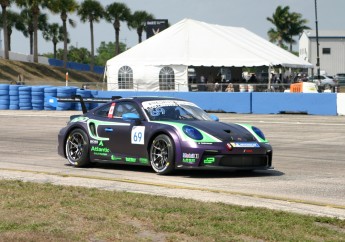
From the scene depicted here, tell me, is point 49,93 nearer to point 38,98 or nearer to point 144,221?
point 38,98

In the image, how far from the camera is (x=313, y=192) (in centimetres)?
1003

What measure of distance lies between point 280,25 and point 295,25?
2299mm

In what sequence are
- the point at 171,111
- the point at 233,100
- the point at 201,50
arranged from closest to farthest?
the point at 171,111, the point at 233,100, the point at 201,50

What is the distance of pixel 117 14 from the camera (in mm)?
92188

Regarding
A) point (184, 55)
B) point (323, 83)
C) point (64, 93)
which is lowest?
point (64, 93)

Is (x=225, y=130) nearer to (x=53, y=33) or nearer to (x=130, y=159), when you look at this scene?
(x=130, y=159)

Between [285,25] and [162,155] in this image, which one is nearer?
[162,155]

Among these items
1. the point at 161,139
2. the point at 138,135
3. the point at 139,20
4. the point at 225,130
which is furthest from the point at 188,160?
the point at 139,20

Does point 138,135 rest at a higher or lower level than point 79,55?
lower

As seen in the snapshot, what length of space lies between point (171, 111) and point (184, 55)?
3112 cm

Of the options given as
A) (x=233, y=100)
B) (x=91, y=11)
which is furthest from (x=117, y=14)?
(x=233, y=100)

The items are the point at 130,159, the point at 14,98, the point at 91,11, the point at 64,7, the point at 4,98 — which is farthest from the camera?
the point at 91,11

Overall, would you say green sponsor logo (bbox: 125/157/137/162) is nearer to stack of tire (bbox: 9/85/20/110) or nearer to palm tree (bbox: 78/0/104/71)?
stack of tire (bbox: 9/85/20/110)

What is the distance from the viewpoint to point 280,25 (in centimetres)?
12088
